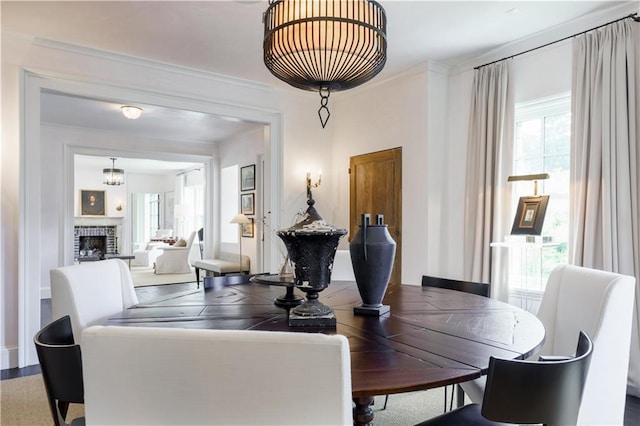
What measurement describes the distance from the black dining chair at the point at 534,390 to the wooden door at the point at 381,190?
2895mm

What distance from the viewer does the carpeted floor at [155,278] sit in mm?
8002

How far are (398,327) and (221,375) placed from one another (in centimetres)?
89

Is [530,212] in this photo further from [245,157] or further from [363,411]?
[245,157]

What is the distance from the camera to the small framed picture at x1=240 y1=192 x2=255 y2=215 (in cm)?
701

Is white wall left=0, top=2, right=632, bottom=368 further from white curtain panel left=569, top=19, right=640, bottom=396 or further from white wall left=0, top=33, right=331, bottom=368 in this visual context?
white curtain panel left=569, top=19, right=640, bottom=396

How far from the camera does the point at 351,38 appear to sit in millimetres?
1591

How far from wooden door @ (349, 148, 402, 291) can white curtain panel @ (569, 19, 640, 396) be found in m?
1.65

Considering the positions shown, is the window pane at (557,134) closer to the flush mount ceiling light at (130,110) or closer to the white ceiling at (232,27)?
the white ceiling at (232,27)

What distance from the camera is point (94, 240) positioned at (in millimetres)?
11602

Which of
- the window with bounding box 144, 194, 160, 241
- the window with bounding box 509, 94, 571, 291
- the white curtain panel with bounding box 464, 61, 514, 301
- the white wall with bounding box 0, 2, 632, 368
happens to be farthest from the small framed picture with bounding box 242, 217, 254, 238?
the window with bounding box 144, 194, 160, 241

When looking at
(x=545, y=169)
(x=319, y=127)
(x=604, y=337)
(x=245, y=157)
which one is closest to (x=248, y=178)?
(x=245, y=157)

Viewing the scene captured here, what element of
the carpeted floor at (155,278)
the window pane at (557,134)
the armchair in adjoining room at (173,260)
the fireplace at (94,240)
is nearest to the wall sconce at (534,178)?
the window pane at (557,134)

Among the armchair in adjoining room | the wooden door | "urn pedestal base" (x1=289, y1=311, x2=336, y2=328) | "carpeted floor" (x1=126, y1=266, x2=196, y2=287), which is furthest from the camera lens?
the armchair in adjoining room

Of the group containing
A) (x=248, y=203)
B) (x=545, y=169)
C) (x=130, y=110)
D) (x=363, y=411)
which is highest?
(x=130, y=110)
